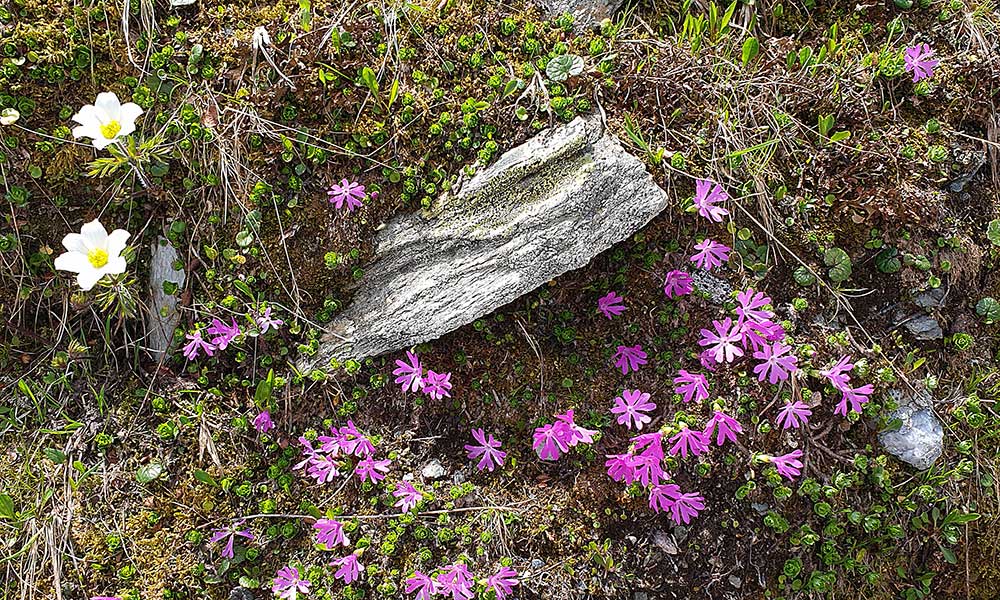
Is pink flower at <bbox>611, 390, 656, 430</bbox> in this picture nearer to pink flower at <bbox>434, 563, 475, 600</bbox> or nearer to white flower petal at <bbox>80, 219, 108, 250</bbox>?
pink flower at <bbox>434, 563, 475, 600</bbox>

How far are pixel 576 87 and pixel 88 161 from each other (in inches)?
88.8

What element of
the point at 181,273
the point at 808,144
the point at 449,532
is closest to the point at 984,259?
the point at 808,144

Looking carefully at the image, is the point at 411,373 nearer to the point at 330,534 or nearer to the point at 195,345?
the point at 330,534

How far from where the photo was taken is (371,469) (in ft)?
10.5

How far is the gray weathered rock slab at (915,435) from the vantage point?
324 cm

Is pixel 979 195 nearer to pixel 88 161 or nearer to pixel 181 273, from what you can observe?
pixel 181 273

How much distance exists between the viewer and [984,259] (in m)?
3.48

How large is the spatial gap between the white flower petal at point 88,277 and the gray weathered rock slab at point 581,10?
2340 millimetres

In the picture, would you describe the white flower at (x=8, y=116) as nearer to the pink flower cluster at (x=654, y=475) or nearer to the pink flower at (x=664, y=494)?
the pink flower cluster at (x=654, y=475)

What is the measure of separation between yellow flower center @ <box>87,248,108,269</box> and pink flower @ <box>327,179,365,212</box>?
96 centimetres

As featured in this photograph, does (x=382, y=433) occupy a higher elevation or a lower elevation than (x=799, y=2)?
lower

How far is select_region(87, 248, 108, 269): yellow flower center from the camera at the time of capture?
9.70 feet

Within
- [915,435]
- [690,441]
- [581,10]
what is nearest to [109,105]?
[581,10]

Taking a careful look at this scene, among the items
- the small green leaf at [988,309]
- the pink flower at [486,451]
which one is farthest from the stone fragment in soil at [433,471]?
the small green leaf at [988,309]
